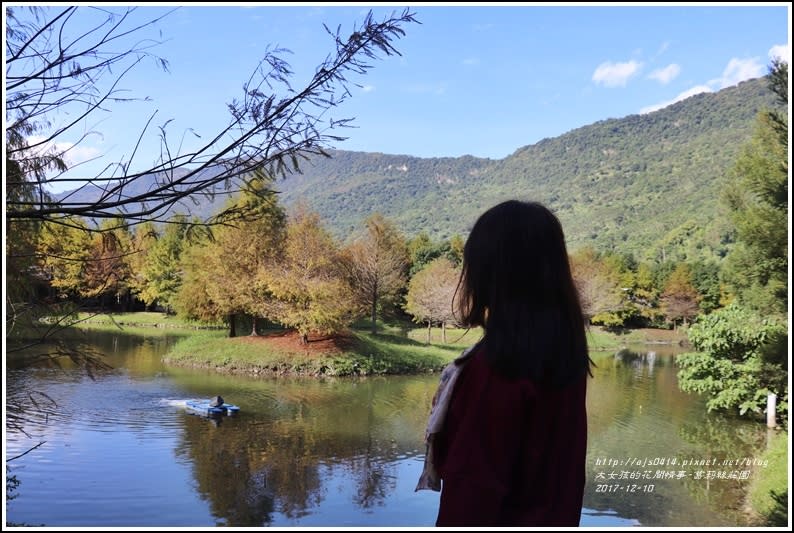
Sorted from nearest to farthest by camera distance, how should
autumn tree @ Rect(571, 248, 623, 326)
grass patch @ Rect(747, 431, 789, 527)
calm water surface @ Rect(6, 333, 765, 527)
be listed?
grass patch @ Rect(747, 431, 789, 527) < calm water surface @ Rect(6, 333, 765, 527) < autumn tree @ Rect(571, 248, 623, 326)

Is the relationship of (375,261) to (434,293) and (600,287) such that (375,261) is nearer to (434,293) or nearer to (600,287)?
(434,293)

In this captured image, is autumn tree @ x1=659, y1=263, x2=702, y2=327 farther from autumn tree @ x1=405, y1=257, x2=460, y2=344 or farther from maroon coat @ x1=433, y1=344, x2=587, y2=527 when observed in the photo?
maroon coat @ x1=433, y1=344, x2=587, y2=527

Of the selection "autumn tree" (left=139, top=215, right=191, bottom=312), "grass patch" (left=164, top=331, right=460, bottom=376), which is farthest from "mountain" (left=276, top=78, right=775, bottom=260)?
"grass patch" (left=164, top=331, right=460, bottom=376)

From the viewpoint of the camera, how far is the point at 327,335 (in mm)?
17578

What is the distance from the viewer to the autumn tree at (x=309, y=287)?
16469mm

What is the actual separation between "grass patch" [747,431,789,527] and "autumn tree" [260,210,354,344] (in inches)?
406

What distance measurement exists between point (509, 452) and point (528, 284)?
29 cm

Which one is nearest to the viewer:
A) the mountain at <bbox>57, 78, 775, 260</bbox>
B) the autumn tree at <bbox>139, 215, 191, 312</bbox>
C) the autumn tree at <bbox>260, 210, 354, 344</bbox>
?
the autumn tree at <bbox>260, 210, 354, 344</bbox>

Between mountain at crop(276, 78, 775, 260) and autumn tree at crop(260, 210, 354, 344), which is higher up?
mountain at crop(276, 78, 775, 260)

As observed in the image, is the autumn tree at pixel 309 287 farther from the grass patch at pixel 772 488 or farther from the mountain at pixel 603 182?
the mountain at pixel 603 182

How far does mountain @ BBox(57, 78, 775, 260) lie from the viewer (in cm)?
5109

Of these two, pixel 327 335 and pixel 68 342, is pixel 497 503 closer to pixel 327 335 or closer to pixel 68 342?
pixel 68 342

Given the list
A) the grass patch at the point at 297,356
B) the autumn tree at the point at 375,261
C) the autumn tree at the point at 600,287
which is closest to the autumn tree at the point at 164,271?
the grass patch at the point at 297,356

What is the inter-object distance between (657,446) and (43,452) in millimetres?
8339
